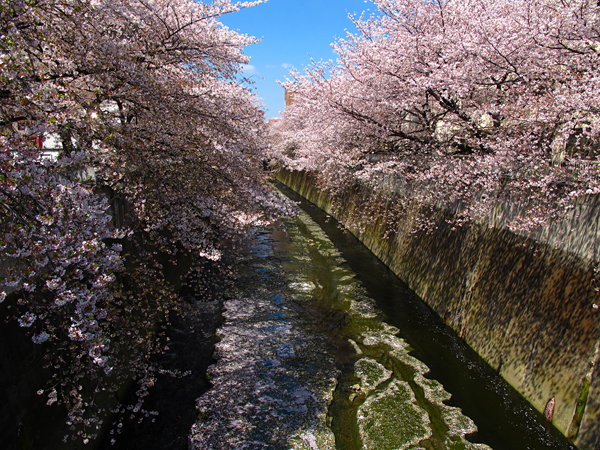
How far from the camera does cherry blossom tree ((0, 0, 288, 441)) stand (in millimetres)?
3033

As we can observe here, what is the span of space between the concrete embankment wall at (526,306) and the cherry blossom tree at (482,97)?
696 millimetres

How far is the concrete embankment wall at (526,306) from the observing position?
527cm

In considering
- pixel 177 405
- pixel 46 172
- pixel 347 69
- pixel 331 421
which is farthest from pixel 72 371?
pixel 347 69

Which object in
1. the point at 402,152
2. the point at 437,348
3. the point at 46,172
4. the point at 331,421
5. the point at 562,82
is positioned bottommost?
the point at 331,421

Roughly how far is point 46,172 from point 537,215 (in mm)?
7515

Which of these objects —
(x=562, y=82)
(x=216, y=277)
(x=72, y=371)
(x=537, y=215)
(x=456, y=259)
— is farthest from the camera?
(x=216, y=277)

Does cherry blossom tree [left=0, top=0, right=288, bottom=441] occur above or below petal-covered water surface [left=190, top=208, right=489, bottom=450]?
above

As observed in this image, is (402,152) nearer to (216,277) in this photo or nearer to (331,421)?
(216,277)

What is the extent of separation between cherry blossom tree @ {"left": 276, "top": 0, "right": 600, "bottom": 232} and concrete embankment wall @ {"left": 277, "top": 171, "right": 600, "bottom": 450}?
696mm

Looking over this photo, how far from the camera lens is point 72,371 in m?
3.96

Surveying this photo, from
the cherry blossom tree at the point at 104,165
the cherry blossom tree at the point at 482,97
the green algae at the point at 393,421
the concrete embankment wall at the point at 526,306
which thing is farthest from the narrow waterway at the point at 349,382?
the cherry blossom tree at the point at 482,97

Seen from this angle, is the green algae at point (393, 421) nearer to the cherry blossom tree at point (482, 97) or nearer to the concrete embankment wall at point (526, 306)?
the concrete embankment wall at point (526, 306)

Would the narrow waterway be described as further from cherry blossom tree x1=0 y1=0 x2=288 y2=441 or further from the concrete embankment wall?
cherry blossom tree x1=0 y1=0 x2=288 y2=441

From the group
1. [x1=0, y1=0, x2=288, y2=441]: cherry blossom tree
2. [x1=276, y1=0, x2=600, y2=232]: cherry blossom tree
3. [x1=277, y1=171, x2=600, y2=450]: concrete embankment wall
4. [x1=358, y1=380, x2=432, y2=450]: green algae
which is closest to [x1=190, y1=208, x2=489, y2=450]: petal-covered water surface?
[x1=358, y1=380, x2=432, y2=450]: green algae
